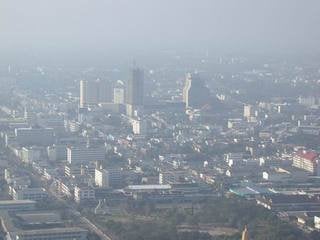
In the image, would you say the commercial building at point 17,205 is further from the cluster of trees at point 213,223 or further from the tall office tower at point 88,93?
the tall office tower at point 88,93

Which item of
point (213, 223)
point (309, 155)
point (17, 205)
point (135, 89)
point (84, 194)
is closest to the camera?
point (213, 223)

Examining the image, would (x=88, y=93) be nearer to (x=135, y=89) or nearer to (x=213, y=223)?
(x=135, y=89)

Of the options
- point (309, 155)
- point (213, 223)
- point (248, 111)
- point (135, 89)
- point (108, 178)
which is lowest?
point (213, 223)

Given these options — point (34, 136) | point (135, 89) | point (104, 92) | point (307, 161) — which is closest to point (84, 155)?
point (34, 136)

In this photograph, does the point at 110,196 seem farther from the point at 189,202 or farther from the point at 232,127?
the point at 232,127

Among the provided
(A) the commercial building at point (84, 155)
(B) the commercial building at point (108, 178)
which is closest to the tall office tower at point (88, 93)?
(A) the commercial building at point (84, 155)
